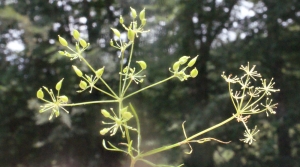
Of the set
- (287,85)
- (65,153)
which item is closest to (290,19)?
(287,85)

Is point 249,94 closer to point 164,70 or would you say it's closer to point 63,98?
point 63,98

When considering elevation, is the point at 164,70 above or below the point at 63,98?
below

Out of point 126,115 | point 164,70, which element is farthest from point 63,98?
point 164,70

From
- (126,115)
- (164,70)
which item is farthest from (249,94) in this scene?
(164,70)

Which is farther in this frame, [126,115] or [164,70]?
[164,70]

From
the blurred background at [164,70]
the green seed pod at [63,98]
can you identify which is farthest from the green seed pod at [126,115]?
the blurred background at [164,70]

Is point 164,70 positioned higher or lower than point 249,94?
lower

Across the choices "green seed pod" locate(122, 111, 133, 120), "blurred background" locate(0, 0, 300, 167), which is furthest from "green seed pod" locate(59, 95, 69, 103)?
"blurred background" locate(0, 0, 300, 167)

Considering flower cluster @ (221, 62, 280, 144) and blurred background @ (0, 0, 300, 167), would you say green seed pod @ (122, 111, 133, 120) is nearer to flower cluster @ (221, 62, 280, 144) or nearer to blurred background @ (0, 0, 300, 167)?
flower cluster @ (221, 62, 280, 144)
